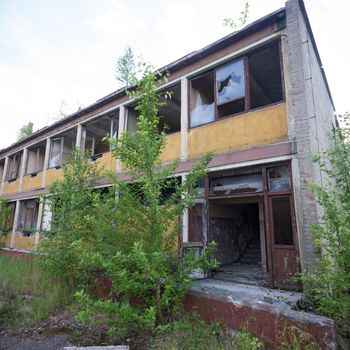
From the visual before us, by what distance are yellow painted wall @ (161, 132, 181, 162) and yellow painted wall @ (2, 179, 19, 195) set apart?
12299 mm

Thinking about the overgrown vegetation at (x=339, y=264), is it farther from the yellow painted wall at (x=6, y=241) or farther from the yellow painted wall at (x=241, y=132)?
the yellow painted wall at (x=6, y=241)

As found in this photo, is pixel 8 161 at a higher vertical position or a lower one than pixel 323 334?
higher

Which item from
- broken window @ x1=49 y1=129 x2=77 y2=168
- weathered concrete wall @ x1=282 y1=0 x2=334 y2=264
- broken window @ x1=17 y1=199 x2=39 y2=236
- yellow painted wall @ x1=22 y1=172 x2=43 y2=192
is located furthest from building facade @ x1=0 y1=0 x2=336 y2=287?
broken window @ x1=17 y1=199 x2=39 y2=236

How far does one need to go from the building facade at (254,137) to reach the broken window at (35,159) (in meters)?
7.65

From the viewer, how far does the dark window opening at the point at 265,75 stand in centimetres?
691

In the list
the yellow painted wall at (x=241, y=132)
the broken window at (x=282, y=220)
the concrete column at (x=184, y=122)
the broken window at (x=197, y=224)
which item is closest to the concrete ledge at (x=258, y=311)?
the broken window at (x=282, y=220)

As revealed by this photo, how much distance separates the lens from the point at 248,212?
32.4ft

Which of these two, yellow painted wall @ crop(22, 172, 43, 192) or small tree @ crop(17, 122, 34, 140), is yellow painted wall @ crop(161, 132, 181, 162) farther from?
small tree @ crop(17, 122, 34, 140)

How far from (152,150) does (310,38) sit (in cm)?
644

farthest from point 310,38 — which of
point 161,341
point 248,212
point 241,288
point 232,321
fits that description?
point 161,341

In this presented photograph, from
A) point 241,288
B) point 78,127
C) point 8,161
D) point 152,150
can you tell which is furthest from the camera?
point 8,161

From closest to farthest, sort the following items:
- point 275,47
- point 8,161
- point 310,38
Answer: point 275,47 → point 310,38 → point 8,161

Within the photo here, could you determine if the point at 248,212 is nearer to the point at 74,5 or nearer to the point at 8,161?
the point at 74,5

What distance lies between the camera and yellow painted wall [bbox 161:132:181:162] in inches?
314
